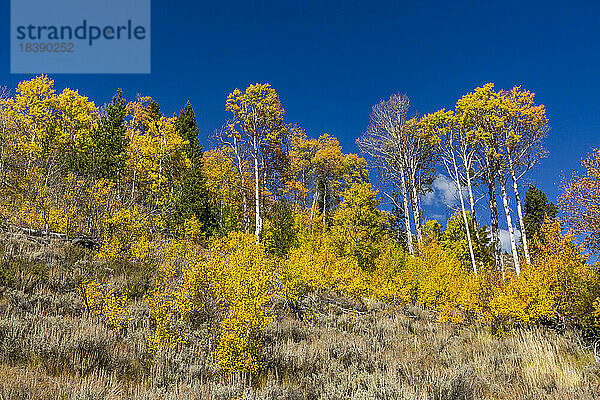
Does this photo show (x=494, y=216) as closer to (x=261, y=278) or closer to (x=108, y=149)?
(x=261, y=278)

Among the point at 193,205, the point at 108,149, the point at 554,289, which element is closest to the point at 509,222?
the point at 554,289

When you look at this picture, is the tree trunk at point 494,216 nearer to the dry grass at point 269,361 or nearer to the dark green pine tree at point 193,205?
the dry grass at point 269,361

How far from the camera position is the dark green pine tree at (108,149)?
18938mm

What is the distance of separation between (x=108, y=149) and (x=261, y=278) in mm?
17024

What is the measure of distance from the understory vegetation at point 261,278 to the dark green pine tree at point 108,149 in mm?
116

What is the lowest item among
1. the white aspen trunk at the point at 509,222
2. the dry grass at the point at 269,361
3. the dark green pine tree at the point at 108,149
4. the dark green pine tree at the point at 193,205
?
the dry grass at the point at 269,361

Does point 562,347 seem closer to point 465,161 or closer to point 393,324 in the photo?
point 393,324

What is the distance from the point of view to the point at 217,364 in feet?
19.5

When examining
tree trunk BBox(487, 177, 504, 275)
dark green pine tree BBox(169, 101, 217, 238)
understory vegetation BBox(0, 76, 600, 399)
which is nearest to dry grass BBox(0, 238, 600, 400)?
understory vegetation BBox(0, 76, 600, 399)

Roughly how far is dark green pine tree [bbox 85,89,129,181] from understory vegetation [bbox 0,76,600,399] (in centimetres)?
12

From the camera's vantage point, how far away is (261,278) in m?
6.98

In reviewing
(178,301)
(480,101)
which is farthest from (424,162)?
(178,301)

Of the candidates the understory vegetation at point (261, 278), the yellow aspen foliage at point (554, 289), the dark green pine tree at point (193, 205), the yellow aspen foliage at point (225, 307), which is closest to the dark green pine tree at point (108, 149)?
the understory vegetation at point (261, 278)

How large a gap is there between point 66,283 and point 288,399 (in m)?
7.41
